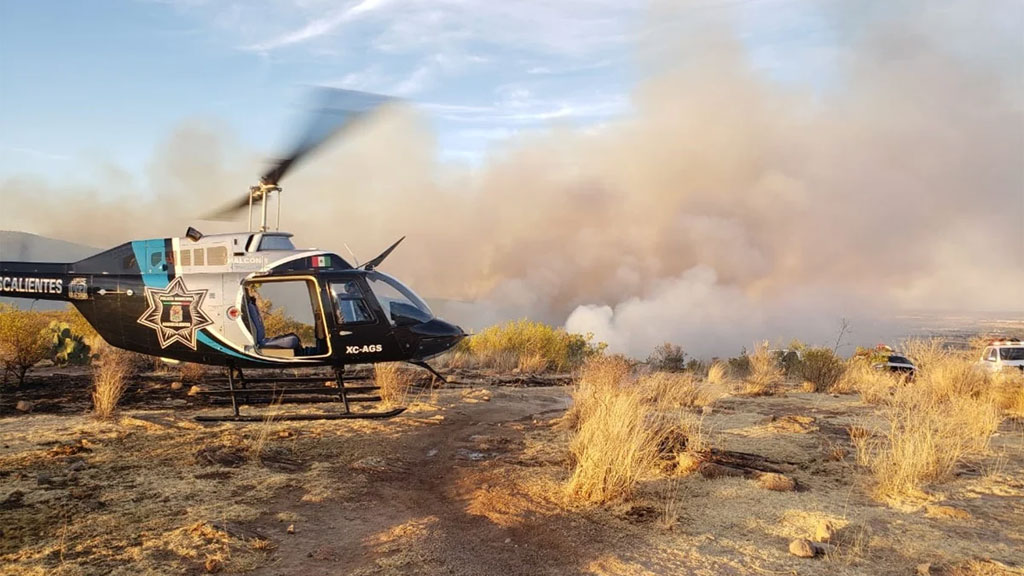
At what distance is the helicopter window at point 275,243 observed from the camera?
10273mm

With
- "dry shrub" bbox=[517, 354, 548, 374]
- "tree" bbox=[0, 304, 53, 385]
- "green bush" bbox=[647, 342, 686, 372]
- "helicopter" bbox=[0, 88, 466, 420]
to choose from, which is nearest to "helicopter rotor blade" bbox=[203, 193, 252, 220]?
"helicopter" bbox=[0, 88, 466, 420]

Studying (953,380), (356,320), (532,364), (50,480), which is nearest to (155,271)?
(356,320)

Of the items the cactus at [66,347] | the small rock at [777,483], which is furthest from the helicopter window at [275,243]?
the cactus at [66,347]

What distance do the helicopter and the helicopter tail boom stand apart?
0.02 metres

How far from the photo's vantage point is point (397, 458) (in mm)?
8852

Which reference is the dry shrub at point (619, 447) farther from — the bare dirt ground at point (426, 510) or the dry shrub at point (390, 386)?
the dry shrub at point (390, 386)

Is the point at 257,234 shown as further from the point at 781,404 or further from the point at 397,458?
the point at 781,404

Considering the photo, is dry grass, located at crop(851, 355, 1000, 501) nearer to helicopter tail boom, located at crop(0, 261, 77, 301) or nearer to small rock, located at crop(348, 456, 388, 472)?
small rock, located at crop(348, 456, 388, 472)

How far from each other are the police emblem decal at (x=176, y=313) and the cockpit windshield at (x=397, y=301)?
2.99 meters

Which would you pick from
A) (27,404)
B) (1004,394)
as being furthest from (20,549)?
(1004,394)

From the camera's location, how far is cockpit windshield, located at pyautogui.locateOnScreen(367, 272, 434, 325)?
10.2 meters

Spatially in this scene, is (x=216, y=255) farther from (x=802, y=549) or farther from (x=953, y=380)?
(x=953, y=380)

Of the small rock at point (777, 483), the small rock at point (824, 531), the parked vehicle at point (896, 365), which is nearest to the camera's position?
the small rock at point (824, 531)

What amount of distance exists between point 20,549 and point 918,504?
9276 millimetres
